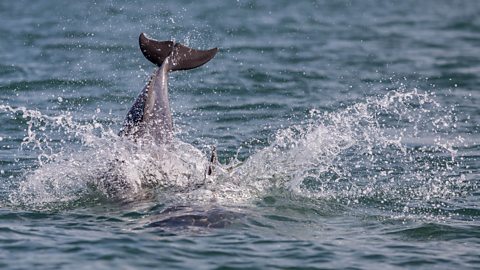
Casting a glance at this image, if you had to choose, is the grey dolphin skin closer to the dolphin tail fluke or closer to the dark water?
the dolphin tail fluke

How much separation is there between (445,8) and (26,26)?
1187 cm

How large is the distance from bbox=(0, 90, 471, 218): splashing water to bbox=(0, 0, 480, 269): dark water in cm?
3

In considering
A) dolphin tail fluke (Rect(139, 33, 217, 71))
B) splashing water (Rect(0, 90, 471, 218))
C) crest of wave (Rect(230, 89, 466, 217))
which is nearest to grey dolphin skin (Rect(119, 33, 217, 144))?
dolphin tail fluke (Rect(139, 33, 217, 71))

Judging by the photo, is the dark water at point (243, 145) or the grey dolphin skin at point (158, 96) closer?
the dark water at point (243, 145)

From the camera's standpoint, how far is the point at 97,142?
12.4m

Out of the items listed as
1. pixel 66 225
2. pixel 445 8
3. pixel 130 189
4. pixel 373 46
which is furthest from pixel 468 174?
pixel 445 8

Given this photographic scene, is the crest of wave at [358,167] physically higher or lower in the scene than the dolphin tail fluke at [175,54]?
lower

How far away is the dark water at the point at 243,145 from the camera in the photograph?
10055 millimetres

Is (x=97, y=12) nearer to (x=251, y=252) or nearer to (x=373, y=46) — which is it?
(x=373, y=46)

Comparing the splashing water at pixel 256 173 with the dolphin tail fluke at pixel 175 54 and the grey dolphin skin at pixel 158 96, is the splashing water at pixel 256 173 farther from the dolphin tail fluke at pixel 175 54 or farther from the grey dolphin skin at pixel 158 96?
the dolphin tail fluke at pixel 175 54

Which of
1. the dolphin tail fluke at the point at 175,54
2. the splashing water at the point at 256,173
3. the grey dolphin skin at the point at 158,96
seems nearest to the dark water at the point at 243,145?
the splashing water at the point at 256,173

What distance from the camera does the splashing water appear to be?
1183cm

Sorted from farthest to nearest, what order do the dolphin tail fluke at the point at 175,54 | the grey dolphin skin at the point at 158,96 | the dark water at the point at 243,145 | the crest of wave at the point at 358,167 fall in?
the dolphin tail fluke at the point at 175,54 → the grey dolphin skin at the point at 158,96 → the crest of wave at the point at 358,167 → the dark water at the point at 243,145

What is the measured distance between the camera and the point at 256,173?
12.6 metres
